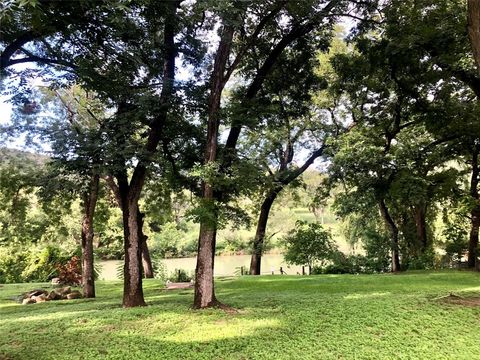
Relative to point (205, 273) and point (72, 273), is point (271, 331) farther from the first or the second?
point (72, 273)

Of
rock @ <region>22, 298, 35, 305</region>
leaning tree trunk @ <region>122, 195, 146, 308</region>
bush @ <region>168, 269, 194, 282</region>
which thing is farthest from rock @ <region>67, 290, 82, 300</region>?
bush @ <region>168, 269, 194, 282</region>

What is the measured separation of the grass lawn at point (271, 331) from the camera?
447 cm

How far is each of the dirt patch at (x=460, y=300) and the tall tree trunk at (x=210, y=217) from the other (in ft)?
12.5

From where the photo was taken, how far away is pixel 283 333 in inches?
200

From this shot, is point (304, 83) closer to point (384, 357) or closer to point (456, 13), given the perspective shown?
point (456, 13)

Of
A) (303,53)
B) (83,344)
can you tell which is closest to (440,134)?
(303,53)

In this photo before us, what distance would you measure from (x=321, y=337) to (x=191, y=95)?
5119 millimetres

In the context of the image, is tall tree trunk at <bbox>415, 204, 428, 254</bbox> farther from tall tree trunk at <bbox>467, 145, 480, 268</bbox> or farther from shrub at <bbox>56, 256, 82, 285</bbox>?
shrub at <bbox>56, 256, 82, 285</bbox>

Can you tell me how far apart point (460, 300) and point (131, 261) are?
5.79m

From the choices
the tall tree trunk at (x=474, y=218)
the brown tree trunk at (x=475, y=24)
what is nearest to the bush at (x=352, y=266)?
the tall tree trunk at (x=474, y=218)

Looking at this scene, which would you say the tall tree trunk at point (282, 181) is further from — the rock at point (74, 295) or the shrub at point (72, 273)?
the shrub at point (72, 273)

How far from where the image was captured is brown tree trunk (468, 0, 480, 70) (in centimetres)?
520

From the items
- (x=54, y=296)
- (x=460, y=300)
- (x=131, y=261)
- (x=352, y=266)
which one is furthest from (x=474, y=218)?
(x=54, y=296)

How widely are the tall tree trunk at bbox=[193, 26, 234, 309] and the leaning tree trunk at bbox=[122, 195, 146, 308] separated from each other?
1.37 meters
